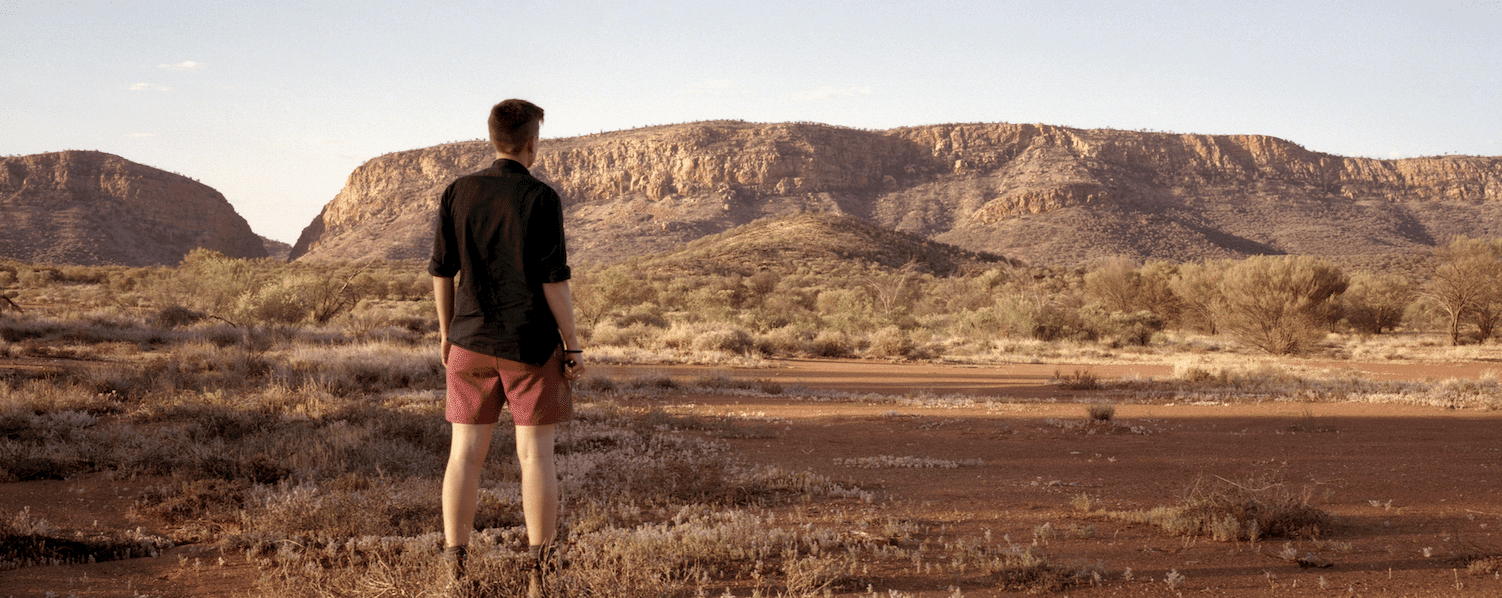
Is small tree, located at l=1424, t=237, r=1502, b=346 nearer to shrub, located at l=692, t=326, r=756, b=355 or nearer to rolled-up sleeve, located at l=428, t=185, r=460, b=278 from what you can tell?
shrub, located at l=692, t=326, r=756, b=355

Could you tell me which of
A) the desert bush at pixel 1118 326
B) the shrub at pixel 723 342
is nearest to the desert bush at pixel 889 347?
the shrub at pixel 723 342

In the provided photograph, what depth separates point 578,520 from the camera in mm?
4836

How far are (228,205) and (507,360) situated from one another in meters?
131

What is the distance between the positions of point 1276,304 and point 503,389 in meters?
25.4

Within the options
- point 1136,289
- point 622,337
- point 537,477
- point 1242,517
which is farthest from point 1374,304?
point 537,477

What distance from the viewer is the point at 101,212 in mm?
87125

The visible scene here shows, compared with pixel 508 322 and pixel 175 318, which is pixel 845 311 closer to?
pixel 175 318

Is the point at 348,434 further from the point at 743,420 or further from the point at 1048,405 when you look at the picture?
the point at 1048,405

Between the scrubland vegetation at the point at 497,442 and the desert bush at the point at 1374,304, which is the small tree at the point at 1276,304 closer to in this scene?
the scrubland vegetation at the point at 497,442

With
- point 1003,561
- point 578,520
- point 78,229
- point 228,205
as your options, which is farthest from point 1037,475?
point 228,205

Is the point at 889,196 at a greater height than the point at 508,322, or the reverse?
the point at 889,196

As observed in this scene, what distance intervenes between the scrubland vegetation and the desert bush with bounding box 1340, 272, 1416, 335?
5.64 meters

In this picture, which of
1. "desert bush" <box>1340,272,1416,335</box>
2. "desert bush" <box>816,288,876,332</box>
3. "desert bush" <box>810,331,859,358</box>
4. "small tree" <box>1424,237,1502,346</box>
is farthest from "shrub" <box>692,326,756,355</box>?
"desert bush" <box>1340,272,1416,335</box>

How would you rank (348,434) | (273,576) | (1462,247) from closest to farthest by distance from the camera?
(273,576) < (348,434) < (1462,247)
